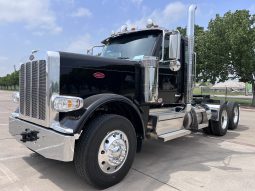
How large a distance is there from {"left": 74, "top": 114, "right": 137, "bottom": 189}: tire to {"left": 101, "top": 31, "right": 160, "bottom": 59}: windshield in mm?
1585

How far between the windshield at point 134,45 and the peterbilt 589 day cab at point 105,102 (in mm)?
15

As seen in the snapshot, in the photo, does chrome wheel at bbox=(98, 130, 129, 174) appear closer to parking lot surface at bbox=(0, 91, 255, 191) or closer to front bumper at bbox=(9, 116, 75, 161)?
parking lot surface at bbox=(0, 91, 255, 191)

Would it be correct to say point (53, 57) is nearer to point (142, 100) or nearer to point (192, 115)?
point (142, 100)

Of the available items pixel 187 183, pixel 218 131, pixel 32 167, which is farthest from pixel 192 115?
pixel 32 167

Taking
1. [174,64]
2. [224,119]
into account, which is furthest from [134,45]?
[224,119]

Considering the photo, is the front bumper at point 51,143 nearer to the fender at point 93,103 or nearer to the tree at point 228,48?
the fender at point 93,103

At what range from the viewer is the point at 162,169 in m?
4.90

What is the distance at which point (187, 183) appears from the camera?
4262mm

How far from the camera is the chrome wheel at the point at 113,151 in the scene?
157 inches

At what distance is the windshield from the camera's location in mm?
5367

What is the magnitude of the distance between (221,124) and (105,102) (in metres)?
5.02

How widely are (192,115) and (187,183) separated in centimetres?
252

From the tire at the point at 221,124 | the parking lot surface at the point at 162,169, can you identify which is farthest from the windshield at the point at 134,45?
the tire at the point at 221,124

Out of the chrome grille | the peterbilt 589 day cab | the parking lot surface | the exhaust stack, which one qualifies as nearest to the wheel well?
the peterbilt 589 day cab
